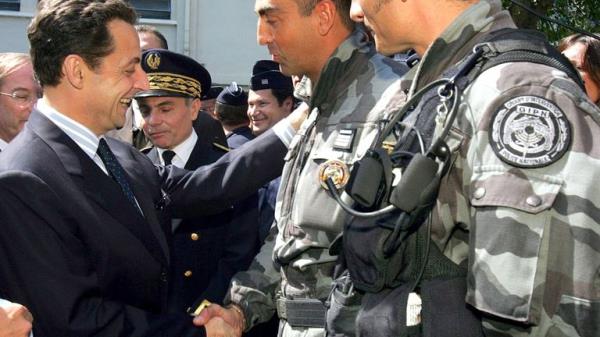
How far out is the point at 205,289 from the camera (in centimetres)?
443

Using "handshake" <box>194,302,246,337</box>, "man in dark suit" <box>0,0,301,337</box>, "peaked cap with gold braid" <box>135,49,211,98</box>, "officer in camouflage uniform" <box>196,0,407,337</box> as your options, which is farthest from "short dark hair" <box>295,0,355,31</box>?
"peaked cap with gold braid" <box>135,49,211,98</box>

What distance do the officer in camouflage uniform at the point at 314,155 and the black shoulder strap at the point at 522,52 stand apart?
0.79m

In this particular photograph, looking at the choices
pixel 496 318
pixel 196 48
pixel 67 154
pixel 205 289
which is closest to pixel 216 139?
pixel 205 289

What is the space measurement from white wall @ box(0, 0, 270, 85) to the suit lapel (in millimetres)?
13785

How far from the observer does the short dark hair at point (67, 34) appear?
9.63ft

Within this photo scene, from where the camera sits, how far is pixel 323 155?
3.05 meters

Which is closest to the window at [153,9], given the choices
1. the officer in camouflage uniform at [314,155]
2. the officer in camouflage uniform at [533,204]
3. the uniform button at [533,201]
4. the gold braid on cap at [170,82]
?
the gold braid on cap at [170,82]

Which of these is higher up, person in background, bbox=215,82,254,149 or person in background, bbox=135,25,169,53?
person in background, bbox=135,25,169,53

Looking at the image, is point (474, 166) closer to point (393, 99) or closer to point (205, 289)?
point (393, 99)

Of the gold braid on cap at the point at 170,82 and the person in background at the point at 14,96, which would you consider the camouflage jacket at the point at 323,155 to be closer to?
the gold braid on cap at the point at 170,82

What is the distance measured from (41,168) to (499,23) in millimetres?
1479

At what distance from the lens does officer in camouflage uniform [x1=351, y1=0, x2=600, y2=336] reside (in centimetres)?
186

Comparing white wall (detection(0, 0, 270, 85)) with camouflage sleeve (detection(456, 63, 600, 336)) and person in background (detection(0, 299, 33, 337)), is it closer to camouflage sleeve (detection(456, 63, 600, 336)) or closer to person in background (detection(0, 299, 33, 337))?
person in background (detection(0, 299, 33, 337))

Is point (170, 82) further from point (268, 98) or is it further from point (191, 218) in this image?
point (268, 98)
